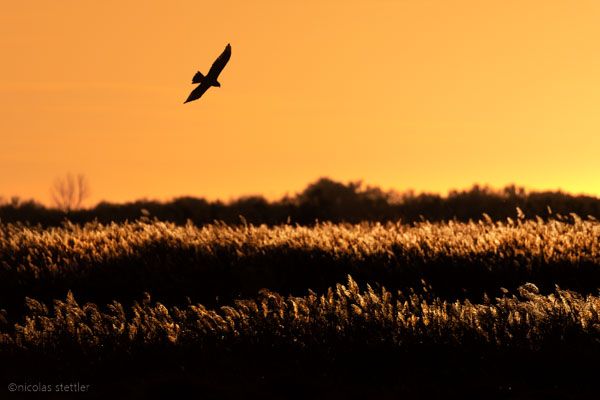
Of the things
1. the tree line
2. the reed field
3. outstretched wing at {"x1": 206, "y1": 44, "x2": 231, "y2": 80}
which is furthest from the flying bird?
the tree line

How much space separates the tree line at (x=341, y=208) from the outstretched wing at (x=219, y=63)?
21.7 m

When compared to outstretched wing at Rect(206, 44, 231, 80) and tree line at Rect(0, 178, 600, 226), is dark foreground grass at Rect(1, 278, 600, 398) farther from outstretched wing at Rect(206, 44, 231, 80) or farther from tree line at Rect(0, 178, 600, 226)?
tree line at Rect(0, 178, 600, 226)

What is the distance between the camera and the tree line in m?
31.7

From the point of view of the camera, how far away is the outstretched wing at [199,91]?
7467 millimetres

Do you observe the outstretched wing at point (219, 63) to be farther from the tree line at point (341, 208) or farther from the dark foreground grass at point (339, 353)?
the tree line at point (341, 208)

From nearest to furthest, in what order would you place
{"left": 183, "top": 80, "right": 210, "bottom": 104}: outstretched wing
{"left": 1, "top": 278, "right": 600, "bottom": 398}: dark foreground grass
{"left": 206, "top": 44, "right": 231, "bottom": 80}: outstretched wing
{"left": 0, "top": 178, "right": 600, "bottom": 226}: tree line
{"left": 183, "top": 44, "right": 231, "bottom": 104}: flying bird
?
{"left": 183, "top": 80, "right": 210, "bottom": 104}: outstretched wing < {"left": 183, "top": 44, "right": 231, "bottom": 104}: flying bird < {"left": 206, "top": 44, "right": 231, "bottom": 80}: outstretched wing < {"left": 1, "top": 278, "right": 600, "bottom": 398}: dark foreground grass < {"left": 0, "top": 178, "right": 600, "bottom": 226}: tree line

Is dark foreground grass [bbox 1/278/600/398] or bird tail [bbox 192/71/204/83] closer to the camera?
bird tail [bbox 192/71/204/83]

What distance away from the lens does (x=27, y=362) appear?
10.5 m

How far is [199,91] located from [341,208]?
2709cm

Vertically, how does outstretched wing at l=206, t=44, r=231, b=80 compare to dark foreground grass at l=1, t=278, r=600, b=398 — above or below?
above

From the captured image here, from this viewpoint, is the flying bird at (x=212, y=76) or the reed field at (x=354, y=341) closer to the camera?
the flying bird at (x=212, y=76)

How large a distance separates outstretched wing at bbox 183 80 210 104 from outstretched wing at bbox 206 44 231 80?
9cm

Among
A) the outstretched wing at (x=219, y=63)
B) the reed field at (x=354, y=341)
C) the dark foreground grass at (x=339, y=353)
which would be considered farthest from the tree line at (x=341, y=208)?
the outstretched wing at (x=219, y=63)

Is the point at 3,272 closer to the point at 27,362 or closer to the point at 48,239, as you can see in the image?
the point at 48,239
